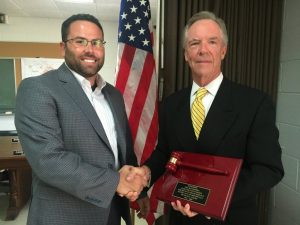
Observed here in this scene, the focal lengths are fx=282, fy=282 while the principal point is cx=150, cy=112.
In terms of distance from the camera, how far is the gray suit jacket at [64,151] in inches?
43.1

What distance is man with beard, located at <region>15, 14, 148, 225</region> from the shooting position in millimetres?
1103

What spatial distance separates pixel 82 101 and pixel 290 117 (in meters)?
1.41

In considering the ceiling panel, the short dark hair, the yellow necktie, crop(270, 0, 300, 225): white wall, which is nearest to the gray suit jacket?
the short dark hair

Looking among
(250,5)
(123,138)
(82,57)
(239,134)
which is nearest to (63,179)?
(123,138)

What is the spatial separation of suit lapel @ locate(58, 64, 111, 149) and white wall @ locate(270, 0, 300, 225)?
50.9 inches

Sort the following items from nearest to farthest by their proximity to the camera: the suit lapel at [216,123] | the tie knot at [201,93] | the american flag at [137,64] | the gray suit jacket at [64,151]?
the gray suit jacket at [64,151]
the suit lapel at [216,123]
the tie knot at [201,93]
the american flag at [137,64]

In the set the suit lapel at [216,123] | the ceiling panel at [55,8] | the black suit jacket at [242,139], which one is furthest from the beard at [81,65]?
the ceiling panel at [55,8]

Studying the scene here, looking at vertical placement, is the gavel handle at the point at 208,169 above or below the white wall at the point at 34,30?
below

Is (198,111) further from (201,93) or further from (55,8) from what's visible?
(55,8)

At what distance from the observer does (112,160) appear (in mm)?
1282

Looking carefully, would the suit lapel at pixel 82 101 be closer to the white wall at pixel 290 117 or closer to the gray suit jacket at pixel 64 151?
the gray suit jacket at pixel 64 151

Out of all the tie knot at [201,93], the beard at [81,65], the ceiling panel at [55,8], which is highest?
the ceiling panel at [55,8]

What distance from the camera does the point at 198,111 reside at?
129 cm

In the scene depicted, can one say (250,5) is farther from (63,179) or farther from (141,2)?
(63,179)
